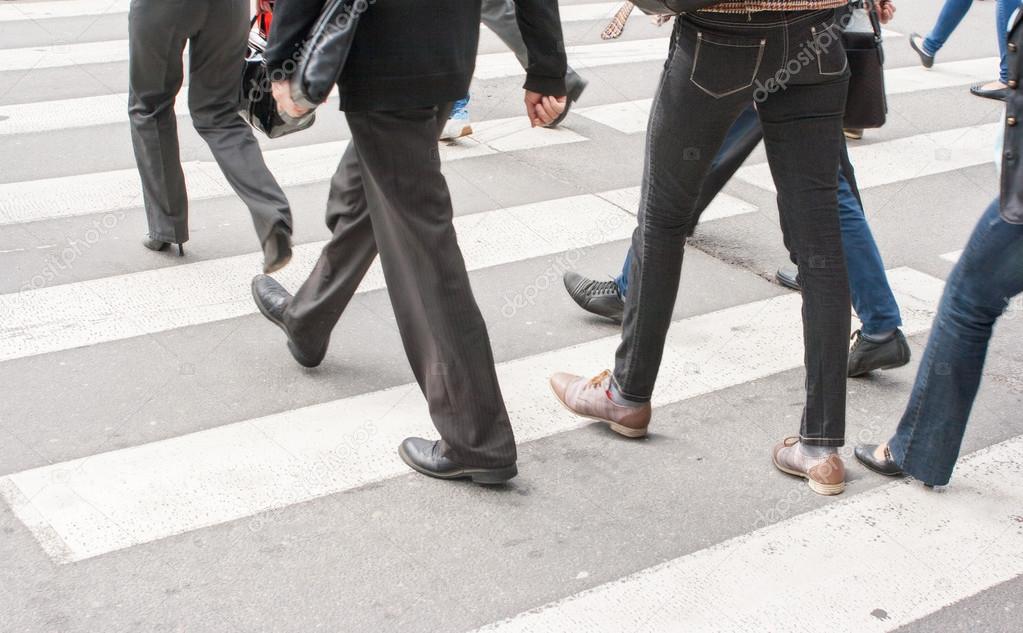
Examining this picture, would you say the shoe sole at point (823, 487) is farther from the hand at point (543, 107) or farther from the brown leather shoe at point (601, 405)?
the hand at point (543, 107)

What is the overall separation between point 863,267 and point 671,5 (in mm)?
1596

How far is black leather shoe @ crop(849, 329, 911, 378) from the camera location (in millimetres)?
4324

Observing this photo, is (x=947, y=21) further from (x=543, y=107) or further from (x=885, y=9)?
(x=543, y=107)

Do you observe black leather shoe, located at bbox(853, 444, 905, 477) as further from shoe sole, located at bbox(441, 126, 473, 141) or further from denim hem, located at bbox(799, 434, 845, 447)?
shoe sole, located at bbox(441, 126, 473, 141)

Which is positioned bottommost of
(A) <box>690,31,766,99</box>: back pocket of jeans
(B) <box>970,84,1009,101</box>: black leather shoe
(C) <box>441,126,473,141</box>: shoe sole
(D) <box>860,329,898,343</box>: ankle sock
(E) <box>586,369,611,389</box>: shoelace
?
(C) <box>441,126,473,141</box>: shoe sole

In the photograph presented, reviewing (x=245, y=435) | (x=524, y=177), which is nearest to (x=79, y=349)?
(x=245, y=435)

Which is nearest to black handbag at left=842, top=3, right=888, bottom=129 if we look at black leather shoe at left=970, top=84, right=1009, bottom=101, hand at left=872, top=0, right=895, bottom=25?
black leather shoe at left=970, top=84, right=1009, bottom=101

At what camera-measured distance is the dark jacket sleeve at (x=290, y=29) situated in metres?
3.06

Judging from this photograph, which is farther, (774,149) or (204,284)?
(204,284)

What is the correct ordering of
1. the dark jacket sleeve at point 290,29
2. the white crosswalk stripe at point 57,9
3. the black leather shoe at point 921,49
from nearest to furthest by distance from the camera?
1. the dark jacket sleeve at point 290,29
2. the black leather shoe at point 921,49
3. the white crosswalk stripe at point 57,9

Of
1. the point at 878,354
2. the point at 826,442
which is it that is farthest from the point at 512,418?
the point at 878,354

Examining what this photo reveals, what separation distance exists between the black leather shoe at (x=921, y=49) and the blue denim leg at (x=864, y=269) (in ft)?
18.5

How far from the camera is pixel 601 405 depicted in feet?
12.7

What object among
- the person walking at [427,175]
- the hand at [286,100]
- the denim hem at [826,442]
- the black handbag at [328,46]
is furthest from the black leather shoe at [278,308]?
the denim hem at [826,442]
